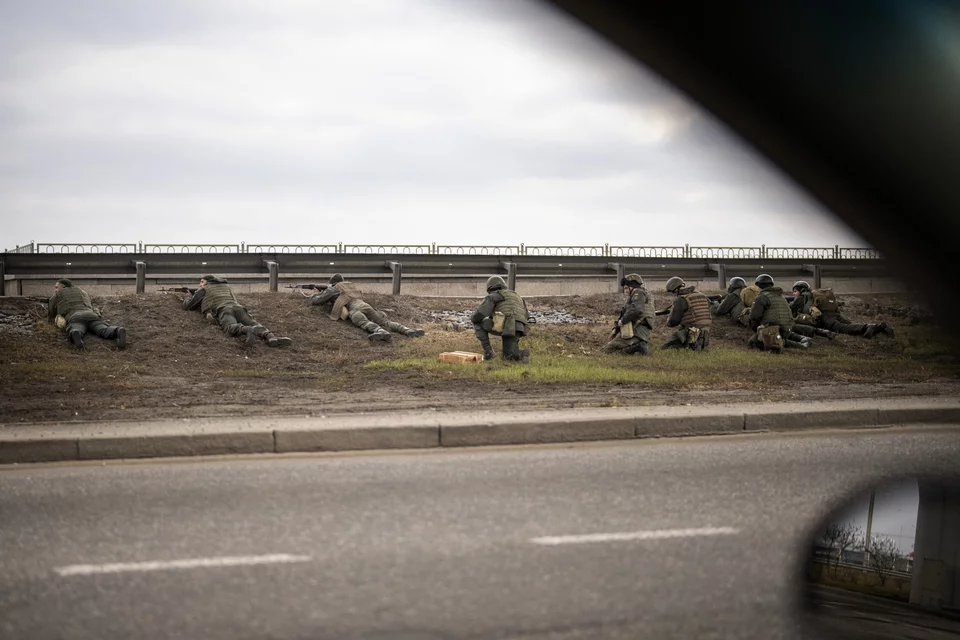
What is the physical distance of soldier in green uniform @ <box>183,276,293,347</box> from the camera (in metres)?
15.9

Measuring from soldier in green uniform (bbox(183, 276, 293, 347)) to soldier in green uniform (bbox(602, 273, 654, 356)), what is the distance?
18.4ft

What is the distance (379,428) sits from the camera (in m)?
9.39

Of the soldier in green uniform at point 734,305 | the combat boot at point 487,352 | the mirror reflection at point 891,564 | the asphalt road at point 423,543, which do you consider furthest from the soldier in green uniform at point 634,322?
the mirror reflection at point 891,564

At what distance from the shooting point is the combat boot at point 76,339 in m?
14.9

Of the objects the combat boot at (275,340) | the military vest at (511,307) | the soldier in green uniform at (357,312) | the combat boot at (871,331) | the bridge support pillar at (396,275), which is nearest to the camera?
the military vest at (511,307)

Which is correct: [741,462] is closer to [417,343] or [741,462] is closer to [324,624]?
[324,624]

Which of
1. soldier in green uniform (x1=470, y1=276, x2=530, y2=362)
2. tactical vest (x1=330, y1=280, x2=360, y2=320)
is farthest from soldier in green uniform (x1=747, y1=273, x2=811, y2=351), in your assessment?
tactical vest (x1=330, y1=280, x2=360, y2=320)

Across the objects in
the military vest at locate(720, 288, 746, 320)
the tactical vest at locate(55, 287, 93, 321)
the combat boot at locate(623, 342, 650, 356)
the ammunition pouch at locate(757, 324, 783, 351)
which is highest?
the military vest at locate(720, 288, 746, 320)

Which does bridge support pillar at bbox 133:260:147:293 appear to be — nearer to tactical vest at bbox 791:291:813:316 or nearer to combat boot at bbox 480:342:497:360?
combat boot at bbox 480:342:497:360

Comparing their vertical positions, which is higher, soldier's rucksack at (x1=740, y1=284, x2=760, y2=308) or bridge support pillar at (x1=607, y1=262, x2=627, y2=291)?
bridge support pillar at (x1=607, y1=262, x2=627, y2=291)

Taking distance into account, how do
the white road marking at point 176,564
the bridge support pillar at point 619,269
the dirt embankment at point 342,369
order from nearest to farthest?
1. the white road marking at point 176,564
2. the dirt embankment at point 342,369
3. the bridge support pillar at point 619,269

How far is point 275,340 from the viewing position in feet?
51.9

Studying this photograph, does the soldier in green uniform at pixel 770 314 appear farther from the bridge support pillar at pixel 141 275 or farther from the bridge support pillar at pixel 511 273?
the bridge support pillar at pixel 141 275

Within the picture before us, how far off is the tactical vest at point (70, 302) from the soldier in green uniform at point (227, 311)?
5.70ft
